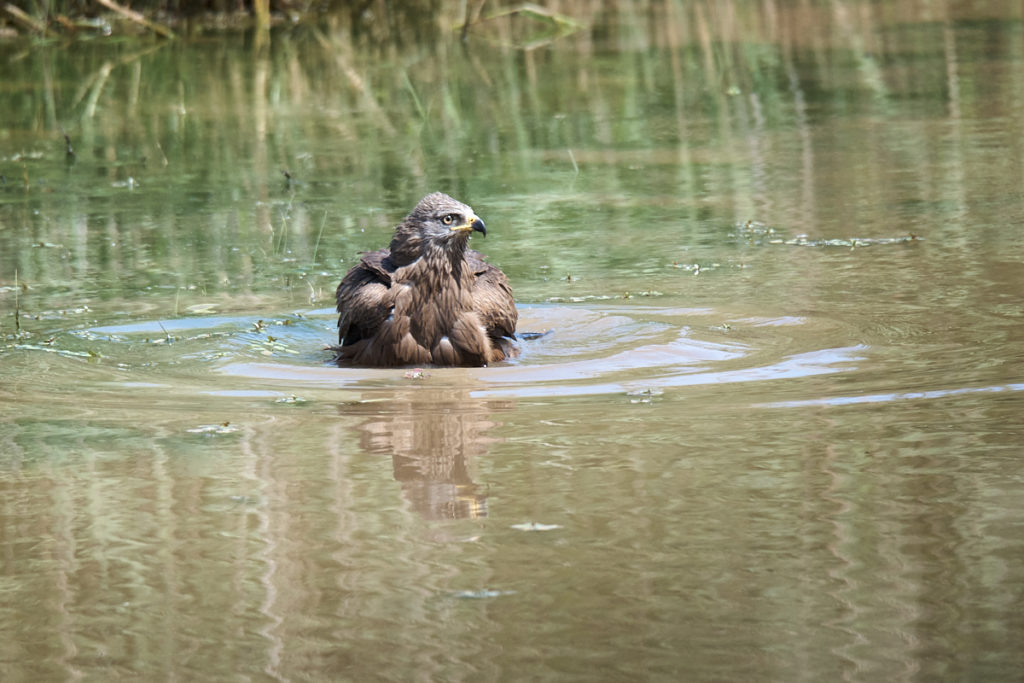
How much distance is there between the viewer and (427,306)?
7.31m

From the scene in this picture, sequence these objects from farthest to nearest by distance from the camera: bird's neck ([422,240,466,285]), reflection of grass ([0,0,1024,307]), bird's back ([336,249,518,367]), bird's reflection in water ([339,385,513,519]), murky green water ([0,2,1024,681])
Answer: reflection of grass ([0,0,1024,307]) < bird's neck ([422,240,466,285]) < bird's back ([336,249,518,367]) < bird's reflection in water ([339,385,513,519]) < murky green water ([0,2,1024,681])

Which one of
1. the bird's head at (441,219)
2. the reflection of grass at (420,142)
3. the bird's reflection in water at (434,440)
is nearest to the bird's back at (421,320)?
the bird's head at (441,219)

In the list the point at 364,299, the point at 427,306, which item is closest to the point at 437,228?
the point at 427,306

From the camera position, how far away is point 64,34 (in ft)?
68.0

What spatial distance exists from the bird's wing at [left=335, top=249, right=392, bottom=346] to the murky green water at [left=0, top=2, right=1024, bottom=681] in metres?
0.37

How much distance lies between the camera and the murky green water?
3.82 metres

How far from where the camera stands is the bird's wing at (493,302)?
24.2 feet

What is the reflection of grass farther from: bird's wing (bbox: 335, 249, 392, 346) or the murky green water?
bird's wing (bbox: 335, 249, 392, 346)

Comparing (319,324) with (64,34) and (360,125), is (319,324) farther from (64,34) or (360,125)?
(64,34)

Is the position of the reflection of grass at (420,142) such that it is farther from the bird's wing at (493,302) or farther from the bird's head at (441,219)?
the bird's head at (441,219)

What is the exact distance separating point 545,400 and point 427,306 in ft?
4.37

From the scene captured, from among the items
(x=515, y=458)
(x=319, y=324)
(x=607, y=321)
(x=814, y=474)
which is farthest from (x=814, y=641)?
(x=319, y=324)

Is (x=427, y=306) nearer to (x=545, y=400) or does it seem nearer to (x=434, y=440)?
(x=545, y=400)

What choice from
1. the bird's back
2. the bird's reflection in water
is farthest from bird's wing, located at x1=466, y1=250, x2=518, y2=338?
the bird's reflection in water
